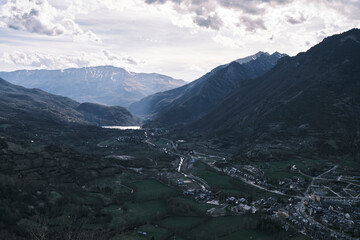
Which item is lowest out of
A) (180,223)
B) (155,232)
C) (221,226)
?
(155,232)

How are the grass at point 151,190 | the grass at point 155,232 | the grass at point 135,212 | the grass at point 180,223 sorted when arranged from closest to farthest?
1. the grass at point 155,232
2. the grass at point 180,223
3. the grass at point 135,212
4. the grass at point 151,190

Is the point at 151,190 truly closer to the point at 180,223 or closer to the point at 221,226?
the point at 180,223

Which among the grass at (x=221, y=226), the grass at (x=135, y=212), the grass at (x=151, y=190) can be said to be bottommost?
the grass at (x=135, y=212)

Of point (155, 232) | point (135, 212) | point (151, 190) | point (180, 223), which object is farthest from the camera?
point (151, 190)

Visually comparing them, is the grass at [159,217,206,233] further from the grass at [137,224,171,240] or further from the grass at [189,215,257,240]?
the grass at [137,224,171,240]

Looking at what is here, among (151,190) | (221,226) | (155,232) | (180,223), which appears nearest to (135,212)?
(155,232)

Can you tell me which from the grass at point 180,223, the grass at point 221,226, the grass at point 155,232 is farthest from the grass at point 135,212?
the grass at point 221,226

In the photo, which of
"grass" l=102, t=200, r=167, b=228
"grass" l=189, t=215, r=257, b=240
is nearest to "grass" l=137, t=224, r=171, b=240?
"grass" l=102, t=200, r=167, b=228

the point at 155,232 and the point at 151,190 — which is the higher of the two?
the point at 151,190

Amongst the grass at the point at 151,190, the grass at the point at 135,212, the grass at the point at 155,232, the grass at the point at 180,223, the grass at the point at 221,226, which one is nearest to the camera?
the grass at the point at 155,232

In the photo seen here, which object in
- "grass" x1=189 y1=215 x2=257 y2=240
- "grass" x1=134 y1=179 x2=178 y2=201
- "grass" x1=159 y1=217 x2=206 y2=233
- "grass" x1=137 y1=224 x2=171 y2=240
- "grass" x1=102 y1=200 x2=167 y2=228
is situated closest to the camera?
Result: "grass" x1=137 y1=224 x2=171 y2=240

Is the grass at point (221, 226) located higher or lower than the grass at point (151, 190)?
higher

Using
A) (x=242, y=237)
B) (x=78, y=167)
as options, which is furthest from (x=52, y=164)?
(x=242, y=237)

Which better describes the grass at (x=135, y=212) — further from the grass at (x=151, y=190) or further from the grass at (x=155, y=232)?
the grass at (x=151, y=190)
